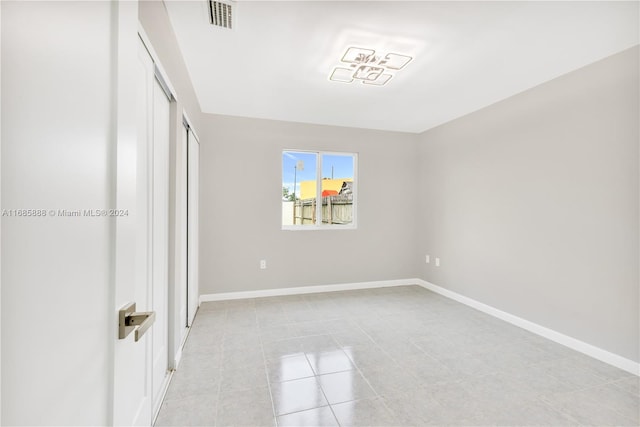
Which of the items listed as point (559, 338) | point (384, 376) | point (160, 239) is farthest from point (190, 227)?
point (559, 338)

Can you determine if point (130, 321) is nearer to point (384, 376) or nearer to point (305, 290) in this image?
point (384, 376)

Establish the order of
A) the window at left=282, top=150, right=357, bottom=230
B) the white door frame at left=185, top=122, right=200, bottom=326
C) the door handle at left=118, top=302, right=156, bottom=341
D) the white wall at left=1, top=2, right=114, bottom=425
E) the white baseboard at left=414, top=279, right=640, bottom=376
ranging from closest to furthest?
1. the white wall at left=1, top=2, right=114, bottom=425
2. the door handle at left=118, top=302, right=156, bottom=341
3. the white baseboard at left=414, top=279, right=640, bottom=376
4. the white door frame at left=185, top=122, right=200, bottom=326
5. the window at left=282, top=150, right=357, bottom=230

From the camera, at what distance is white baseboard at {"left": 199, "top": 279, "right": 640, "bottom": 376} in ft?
7.61

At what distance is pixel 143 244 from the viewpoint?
4.96ft

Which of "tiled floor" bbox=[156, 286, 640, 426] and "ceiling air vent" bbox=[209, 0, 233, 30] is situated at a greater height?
"ceiling air vent" bbox=[209, 0, 233, 30]

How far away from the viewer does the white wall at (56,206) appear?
409 mm

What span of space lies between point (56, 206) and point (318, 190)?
3917 mm

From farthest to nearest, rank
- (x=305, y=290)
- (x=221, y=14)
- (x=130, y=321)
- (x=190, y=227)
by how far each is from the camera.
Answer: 1. (x=305, y=290)
2. (x=190, y=227)
3. (x=221, y=14)
4. (x=130, y=321)

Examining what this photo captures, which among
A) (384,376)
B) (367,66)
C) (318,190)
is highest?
(367,66)

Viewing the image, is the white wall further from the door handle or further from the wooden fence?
the wooden fence

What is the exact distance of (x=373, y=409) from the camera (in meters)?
1.79

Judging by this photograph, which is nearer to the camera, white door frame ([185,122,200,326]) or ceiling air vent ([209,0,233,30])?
ceiling air vent ([209,0,233,30])

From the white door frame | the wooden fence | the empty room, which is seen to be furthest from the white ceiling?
the wooden fence

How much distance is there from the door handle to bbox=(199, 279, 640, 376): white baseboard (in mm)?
3320
